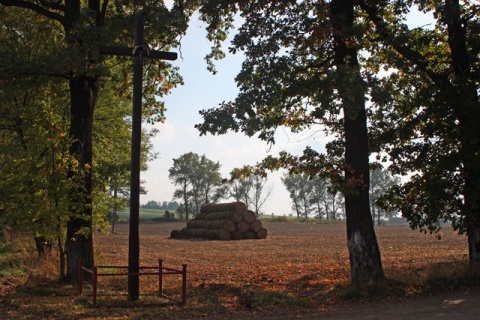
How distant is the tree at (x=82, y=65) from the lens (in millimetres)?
13508

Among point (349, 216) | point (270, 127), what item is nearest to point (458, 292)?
point (349, 216)

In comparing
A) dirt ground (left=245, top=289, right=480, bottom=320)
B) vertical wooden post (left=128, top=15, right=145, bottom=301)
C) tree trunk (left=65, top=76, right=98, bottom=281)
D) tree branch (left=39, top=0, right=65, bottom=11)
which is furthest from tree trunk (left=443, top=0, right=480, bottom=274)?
tree branch (left=39, top=0, right=65, bottom=11)

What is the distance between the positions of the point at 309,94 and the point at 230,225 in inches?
1109

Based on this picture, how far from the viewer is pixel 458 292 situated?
1180 centimetres

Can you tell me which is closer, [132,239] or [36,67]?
[132,239]

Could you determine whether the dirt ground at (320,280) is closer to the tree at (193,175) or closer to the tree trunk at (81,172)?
the tree trunk at (81,172)

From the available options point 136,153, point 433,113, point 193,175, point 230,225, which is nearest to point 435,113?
point 433,113

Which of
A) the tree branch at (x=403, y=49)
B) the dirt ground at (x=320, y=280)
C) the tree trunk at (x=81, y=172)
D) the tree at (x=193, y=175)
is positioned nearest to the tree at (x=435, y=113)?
the tree branch at (x=403, y=49)

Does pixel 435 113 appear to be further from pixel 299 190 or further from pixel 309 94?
pixel 299 190

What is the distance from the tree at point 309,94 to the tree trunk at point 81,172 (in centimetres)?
394

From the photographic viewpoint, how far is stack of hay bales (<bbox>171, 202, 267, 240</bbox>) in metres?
40.1

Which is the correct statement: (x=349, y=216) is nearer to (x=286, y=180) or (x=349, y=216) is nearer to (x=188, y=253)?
Result: (x=188, y=253)

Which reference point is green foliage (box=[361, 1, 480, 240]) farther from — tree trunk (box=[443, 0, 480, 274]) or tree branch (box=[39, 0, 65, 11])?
tree branch (box=[39, 0, 65, 11])

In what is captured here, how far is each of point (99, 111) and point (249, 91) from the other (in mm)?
11751
